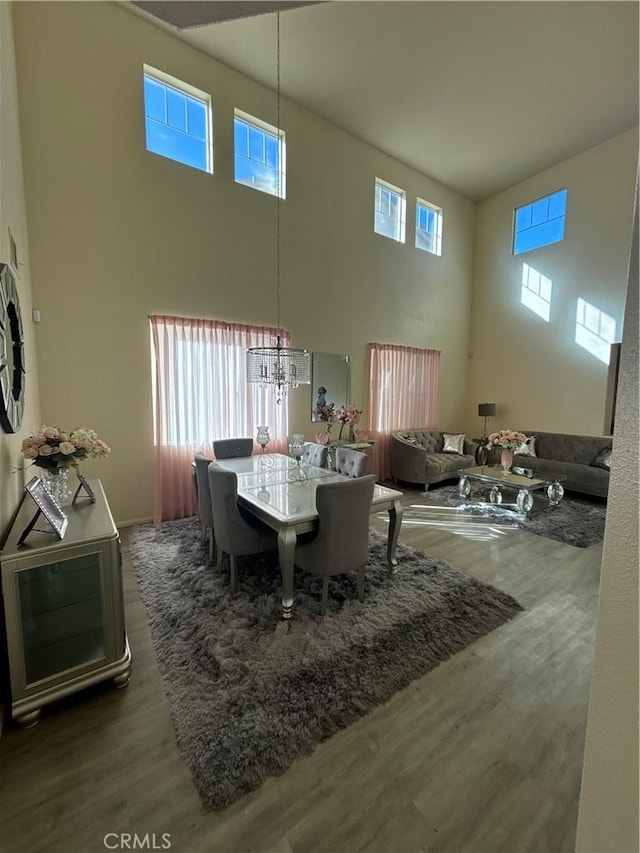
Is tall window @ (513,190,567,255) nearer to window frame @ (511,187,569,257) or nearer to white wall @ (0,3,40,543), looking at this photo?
window frame @ (511,187,569,257)

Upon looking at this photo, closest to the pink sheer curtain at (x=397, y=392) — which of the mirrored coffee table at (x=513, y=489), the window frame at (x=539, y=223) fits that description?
the mirrored coffee table at (x=513, y=489)

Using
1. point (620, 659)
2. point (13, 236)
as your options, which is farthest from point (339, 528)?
point (13, 236)

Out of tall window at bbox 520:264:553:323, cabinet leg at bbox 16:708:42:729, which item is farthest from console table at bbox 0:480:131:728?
tall window at bbox 520:264:553:323

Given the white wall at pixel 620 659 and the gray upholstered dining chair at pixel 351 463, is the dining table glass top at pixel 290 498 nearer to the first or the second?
the gray upholstered dining chair at pixel 351 463

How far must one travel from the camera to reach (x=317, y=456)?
383cm

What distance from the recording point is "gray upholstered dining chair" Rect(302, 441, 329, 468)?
3.76 m

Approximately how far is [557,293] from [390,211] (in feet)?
10.0

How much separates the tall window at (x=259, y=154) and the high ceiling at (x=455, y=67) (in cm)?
46

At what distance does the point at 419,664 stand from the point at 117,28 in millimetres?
5993

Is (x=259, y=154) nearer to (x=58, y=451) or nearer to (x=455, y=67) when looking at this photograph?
(x=455, y=67)

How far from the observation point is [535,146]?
5.40m

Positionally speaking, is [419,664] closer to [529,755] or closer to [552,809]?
[529,755]

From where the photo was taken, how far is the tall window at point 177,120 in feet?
12.6

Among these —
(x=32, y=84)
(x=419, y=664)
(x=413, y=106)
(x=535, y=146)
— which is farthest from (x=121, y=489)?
(x=535, y=146)
